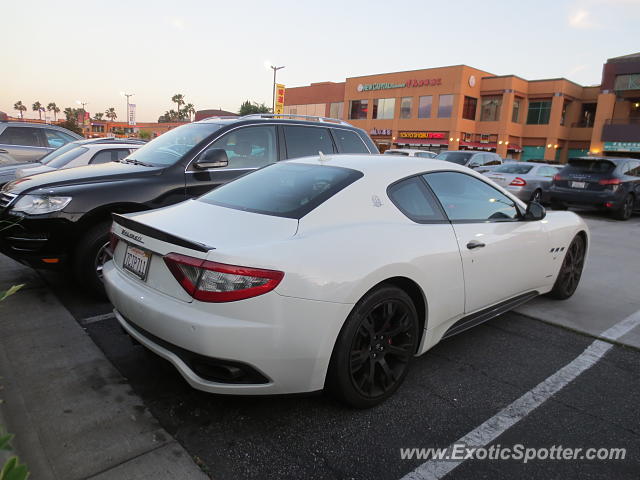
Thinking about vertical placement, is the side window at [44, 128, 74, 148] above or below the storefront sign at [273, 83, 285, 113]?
below

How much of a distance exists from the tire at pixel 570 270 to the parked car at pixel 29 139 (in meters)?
10.6

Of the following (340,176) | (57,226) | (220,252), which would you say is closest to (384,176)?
(340,176)

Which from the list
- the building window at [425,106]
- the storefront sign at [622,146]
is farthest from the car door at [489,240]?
the building window at [425,106]

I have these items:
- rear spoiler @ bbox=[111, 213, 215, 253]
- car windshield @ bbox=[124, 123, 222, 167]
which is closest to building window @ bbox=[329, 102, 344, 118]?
car windshield @ bbox=[124, 123, 222, 167]

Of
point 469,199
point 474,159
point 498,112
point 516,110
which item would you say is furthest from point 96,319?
point 516,110

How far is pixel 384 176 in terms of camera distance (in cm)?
305

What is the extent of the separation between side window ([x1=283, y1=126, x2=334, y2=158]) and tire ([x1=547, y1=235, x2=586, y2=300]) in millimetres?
3011

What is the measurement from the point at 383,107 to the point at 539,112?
15611 mm

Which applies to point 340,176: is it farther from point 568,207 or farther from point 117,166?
point 568,207

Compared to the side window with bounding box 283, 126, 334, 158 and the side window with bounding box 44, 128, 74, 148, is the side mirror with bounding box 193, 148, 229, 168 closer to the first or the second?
the side window with bounding box 283, 126, 334, 158

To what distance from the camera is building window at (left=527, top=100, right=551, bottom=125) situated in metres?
44.6

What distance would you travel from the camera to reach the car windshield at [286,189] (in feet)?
9.15

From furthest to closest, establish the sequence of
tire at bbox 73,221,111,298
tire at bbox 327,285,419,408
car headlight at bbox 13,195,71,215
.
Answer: tire at bbox 73,221,111,298
car headlight at bbox 13,195,71,215
tire at bbox 327,285,419,408

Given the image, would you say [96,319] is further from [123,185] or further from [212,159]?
[212,159]
